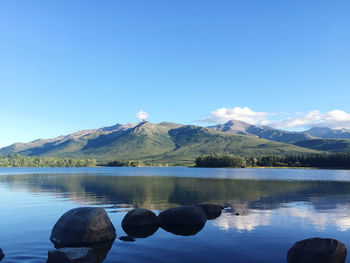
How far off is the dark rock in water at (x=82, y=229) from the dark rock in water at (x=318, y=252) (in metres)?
15.7

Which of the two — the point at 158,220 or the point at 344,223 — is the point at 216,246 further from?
the point at 344,223

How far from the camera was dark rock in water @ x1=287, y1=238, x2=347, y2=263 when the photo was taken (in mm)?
18812

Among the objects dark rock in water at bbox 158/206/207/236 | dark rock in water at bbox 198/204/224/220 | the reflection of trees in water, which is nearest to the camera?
dark rock in water at bbox 158/206/207/236

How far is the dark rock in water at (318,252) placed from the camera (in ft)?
61.7

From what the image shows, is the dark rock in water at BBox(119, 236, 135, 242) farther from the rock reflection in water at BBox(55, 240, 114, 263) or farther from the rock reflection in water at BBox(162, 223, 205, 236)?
the rock reflection in water at BBox(162, 223, 205, 236)

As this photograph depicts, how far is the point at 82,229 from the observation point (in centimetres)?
2467

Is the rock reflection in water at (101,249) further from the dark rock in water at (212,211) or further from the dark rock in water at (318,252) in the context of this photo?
the dark rock in water at (212,211)

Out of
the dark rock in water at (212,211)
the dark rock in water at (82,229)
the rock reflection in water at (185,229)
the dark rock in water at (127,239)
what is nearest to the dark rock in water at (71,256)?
the dark rock in water at (82,229)

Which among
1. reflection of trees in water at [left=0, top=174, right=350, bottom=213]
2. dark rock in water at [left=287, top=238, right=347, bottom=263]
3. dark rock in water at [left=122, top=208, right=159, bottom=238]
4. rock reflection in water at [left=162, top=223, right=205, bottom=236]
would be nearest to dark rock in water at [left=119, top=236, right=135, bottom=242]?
dark rock in water at [left=122, top=208, right=159, bottom=238]

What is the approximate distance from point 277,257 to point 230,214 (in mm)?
17042

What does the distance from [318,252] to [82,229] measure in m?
18.6

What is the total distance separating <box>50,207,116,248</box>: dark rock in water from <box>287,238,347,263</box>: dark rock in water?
15.7 m

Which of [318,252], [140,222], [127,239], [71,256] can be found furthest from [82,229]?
[318,252]

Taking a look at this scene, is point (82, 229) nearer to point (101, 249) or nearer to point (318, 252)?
point (101, 249)
